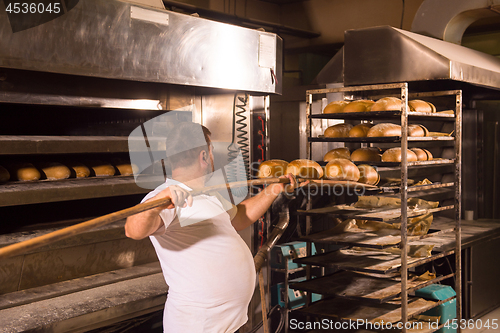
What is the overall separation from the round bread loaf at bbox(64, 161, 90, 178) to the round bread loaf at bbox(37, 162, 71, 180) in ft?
0.26

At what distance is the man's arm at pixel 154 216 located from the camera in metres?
1.37

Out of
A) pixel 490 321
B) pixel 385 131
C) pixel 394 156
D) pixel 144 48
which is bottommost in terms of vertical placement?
pixel 490 321

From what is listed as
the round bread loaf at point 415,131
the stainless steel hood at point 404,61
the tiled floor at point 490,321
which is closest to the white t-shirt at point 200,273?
the round bread loaf at point 415,131

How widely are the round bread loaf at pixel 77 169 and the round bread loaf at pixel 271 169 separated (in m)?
0.92

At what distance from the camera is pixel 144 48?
211cm

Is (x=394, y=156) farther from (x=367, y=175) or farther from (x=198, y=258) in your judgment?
(x=198, y=258)

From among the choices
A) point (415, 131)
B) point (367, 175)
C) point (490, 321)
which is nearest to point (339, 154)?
point (367, 175)

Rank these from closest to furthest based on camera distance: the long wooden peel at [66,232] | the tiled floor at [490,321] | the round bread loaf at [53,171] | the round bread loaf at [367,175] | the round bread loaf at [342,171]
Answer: the long wooden peel at [66,232] → the round bread loaf at [53,171] → the round bread loaf at [342,171] → the round bread loaf at [367,175] → the tiled floor at [490,321]

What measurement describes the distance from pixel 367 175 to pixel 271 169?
631 millimetres

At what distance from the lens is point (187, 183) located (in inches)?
66.7

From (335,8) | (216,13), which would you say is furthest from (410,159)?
(335,8)

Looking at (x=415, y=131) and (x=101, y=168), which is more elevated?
(x=415, y=131)

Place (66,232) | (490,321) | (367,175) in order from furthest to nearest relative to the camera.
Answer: (490,321) → (367,175) → (66,232)

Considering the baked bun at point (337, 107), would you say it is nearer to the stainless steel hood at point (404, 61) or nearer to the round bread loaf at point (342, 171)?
the round bread loaf at point (342, 171)
